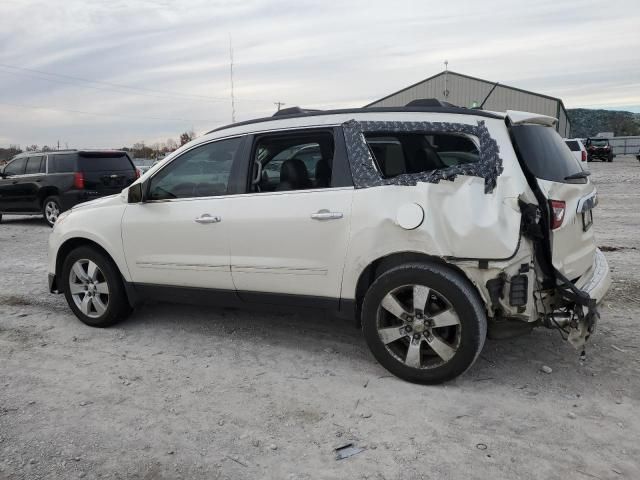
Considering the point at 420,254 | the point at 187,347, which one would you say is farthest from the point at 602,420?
the point at 187,347

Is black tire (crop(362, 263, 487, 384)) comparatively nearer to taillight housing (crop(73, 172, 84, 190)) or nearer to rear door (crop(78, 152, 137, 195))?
rear door (crop(78, 152, 137, 195))

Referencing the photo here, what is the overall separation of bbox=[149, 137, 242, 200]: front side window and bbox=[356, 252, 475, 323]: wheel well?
52.7 inches

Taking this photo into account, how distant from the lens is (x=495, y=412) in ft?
10.4

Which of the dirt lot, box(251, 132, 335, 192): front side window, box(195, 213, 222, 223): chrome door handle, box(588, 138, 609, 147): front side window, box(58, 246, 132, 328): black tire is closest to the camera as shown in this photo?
the dirt lot

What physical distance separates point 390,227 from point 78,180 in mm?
10141

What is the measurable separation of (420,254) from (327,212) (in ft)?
2.31

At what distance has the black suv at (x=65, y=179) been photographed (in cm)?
1180

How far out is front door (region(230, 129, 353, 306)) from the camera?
3738 mm

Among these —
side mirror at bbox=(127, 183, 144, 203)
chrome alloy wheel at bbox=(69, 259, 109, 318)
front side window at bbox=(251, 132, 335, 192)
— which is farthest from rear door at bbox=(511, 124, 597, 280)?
chrome alloy wheel at bbox=(69, 259, 109, 318)

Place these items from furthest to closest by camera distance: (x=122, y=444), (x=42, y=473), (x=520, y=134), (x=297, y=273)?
1. (x=297, y=273)
2. (x=520, y=134)
3. (x=122, y=444)
4. (x=42, y=473)

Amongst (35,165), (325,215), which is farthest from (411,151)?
(35,165)

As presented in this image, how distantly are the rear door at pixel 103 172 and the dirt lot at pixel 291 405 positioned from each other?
745 cm

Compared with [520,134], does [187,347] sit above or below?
below

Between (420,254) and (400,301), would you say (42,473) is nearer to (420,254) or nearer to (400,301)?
(400,301)
